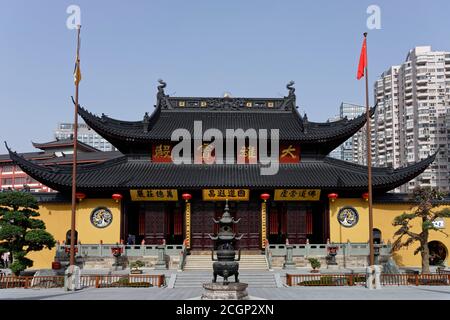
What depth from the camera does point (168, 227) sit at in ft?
100.0

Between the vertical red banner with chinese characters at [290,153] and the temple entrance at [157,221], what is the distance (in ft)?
24.8

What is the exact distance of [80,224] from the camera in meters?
29.6

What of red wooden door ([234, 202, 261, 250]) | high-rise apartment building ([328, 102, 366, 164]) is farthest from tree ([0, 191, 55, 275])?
high-rise apartment building ([328, 102, 366, 164])

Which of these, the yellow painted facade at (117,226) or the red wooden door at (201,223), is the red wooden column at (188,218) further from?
the yellow painted facade at (117,226)

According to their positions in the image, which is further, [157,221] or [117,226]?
[157,221]

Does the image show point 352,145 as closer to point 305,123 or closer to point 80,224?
point 305,123

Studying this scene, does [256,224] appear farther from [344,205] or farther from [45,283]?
[45,283]

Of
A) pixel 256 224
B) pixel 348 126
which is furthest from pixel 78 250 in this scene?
pixel 348 126

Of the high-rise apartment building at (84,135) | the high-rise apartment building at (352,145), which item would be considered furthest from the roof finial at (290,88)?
the high-rise apartment building at (84,135)

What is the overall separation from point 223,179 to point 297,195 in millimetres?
4647

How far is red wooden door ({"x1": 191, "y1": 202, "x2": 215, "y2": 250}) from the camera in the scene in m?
29.7

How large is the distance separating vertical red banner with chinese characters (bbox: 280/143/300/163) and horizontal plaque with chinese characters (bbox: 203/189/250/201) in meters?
4.07

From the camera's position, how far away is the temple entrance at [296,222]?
29984 millimetres

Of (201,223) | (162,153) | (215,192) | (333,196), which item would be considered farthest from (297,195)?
(162,153)
